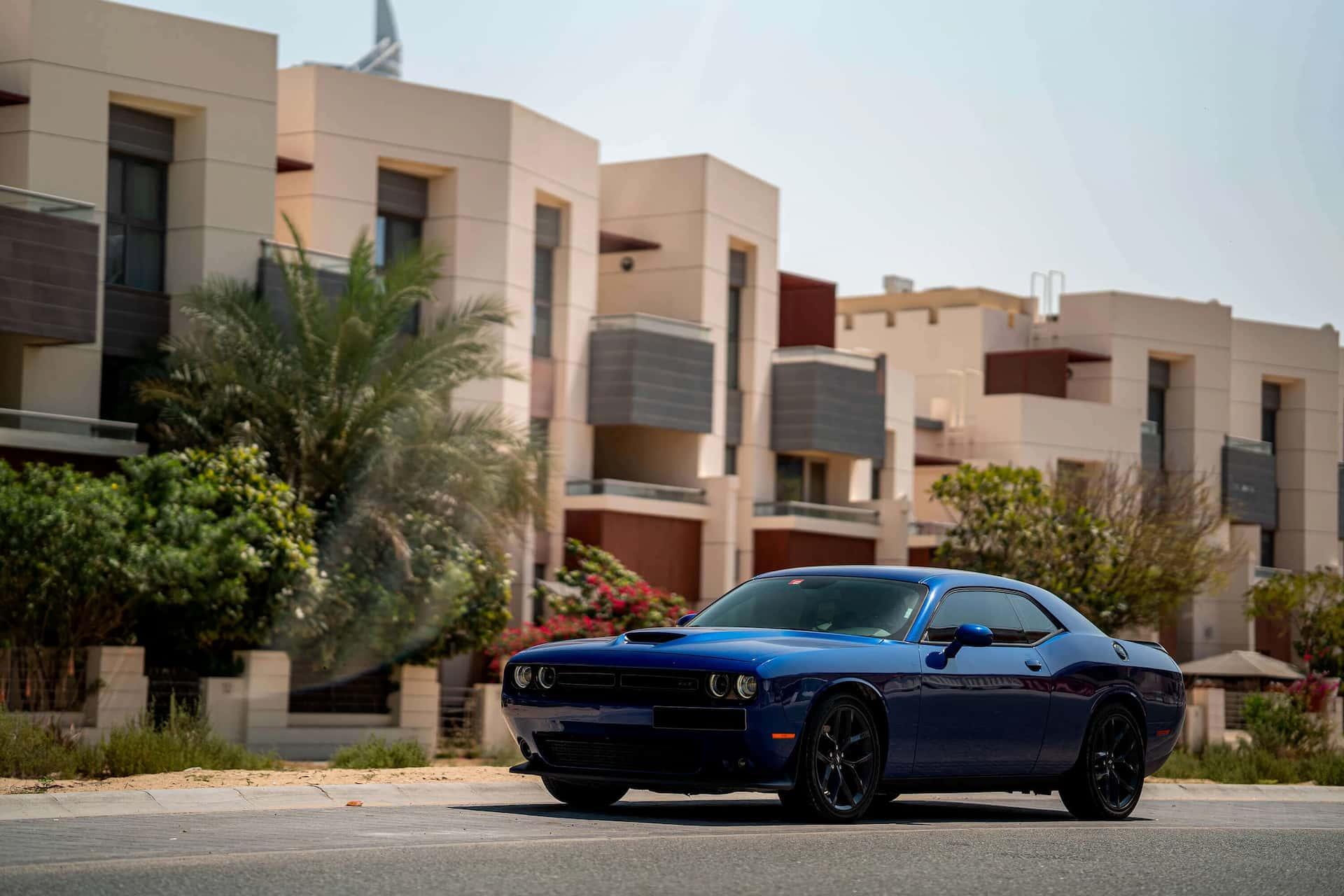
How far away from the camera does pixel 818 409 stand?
45.9 m

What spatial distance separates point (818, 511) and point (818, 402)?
8.42 feet

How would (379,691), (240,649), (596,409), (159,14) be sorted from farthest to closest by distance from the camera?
(596,409), (159,14), (379,691), (240,649)

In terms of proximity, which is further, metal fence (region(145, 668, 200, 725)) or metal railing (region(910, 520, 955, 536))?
metal railing (region(910, 520, 955, 536))

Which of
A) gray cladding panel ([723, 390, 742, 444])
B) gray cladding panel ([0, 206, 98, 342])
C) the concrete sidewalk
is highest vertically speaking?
gray cladding panel ([0, 206, 98, 342])

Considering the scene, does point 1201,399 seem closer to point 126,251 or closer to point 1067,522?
point 1067,522

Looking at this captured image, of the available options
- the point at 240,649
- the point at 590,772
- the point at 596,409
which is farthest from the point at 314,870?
the point at 596,409

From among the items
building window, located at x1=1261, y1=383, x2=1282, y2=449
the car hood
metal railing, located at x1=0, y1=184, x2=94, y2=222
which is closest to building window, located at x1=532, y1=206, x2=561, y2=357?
metal railing, located at x1=0, y1=184, x2=94, y2=222

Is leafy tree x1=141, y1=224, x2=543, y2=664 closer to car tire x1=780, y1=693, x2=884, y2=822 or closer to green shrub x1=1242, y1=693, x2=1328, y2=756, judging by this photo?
green shrub x1=1242, y1=693, x2=1328, y2=756

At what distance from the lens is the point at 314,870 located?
814cm

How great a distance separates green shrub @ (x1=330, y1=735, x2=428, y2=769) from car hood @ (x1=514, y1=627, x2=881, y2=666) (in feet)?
18.5

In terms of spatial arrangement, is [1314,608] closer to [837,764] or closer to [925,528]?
[925,528]

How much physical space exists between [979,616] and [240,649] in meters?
17.0

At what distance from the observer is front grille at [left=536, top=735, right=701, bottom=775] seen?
→ 10.5 meters

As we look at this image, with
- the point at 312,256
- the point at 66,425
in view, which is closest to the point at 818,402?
the point at 312,256
